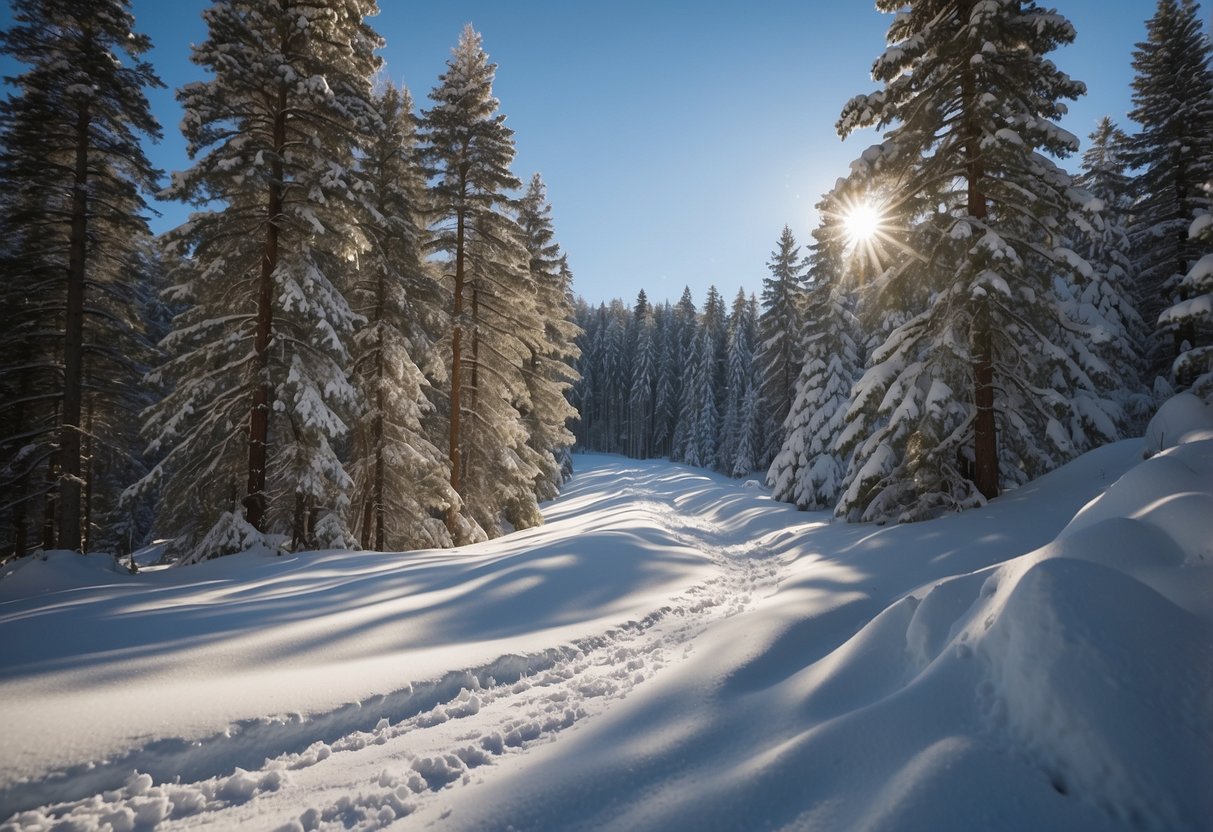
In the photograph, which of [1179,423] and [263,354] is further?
[263,354]

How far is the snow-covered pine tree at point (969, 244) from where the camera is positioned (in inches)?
314

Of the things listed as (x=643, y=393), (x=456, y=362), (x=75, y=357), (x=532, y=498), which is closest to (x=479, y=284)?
(x=456, y=362)

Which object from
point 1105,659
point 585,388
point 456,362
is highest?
point 585,388

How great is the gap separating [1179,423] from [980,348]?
293 centimetres

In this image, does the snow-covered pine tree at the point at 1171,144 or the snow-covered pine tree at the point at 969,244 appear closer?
the snow-covered pine tree at the point at 969,244

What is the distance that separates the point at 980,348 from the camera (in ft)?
28.0

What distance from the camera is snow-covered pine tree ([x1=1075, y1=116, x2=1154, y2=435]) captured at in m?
15.4

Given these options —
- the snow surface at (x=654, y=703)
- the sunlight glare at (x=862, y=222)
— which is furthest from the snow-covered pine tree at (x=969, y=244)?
the snow surface at (x=654, y=703)

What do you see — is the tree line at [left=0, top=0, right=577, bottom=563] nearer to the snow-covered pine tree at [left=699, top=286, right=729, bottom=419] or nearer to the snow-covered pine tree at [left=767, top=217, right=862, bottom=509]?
the snow-covered pine tree at [left=767, top=217, right=862, bottom=509]

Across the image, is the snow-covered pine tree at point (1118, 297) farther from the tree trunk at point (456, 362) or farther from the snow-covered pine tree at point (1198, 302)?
the tree trunk at point (456, 362)

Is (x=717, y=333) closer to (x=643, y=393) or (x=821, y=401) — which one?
(x=643, y=393)

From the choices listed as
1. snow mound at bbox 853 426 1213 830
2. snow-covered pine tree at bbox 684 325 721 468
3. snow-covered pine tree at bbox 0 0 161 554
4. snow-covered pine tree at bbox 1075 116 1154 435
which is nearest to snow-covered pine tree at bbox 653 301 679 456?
snow-covered pine tree at bbox 684 325 721 468

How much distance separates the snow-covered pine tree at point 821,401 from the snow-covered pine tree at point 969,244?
8.75 meters

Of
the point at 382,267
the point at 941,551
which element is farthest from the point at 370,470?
the point at 941,551
